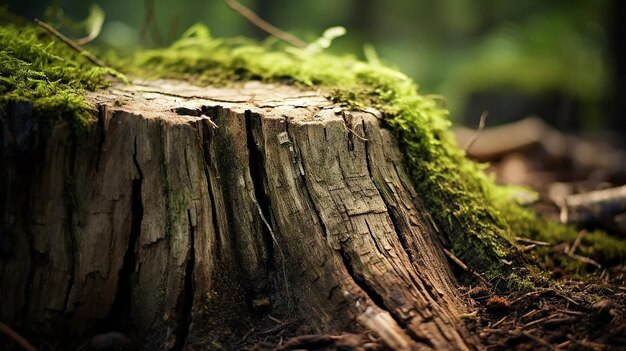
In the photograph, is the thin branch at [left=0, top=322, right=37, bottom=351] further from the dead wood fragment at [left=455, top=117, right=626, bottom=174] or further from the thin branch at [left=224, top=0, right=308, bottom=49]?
the dead wood fragment at [left=455, top=117, right=626, bottom=174]

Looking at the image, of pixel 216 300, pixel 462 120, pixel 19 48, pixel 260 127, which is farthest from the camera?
pixel 462 120

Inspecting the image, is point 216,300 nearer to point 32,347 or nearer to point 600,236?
point 32,347

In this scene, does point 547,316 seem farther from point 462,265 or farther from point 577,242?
point 577,242

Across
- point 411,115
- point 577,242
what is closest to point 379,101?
point 411,115

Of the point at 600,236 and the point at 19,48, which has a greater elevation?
the point at 19,48

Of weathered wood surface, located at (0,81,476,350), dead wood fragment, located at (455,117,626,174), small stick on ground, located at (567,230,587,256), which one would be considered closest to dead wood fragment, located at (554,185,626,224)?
small stick on ground, located at (567,230,587,256)

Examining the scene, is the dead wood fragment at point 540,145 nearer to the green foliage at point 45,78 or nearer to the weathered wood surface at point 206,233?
the weathered wood surface at point 206,233

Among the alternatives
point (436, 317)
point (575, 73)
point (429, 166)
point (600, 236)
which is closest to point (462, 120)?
point (575, 73)

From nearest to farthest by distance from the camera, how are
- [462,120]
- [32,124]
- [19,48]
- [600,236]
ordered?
[32,124], [19,48], [600,236], [462,120]
